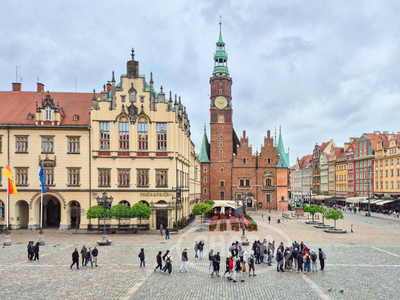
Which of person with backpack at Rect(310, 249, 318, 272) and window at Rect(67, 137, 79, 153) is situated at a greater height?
window at Rect(67, 137, 79, 153)

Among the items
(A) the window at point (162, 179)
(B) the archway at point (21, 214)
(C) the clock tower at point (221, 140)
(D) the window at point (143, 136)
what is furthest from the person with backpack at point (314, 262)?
(C) the clock tower at point (221, 140)

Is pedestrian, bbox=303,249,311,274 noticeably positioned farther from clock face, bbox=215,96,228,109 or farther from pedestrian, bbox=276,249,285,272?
clock face, bbox=215,96,228,109

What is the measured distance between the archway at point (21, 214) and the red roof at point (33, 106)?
10372 millimetres

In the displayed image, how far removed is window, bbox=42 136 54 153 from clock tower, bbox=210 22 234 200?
44742mm

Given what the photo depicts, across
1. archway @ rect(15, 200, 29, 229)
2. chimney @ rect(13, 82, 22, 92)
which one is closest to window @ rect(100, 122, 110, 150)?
archway @ rect(15, 200, 29, 229)

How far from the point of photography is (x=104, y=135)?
42281 millimetres

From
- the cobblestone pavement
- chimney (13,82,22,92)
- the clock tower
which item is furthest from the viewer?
the clock tower

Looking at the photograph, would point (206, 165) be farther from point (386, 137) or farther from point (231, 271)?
point (231, 271)

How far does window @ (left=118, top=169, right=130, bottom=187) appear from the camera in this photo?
41.8 m

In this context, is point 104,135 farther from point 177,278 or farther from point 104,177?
point 177,278

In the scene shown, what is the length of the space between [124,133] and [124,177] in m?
5.48

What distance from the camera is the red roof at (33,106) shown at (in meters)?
43.1

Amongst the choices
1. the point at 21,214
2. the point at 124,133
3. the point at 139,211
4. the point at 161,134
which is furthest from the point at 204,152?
the point at 139,211

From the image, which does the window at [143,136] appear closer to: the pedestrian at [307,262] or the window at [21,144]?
the window at [21,144]
